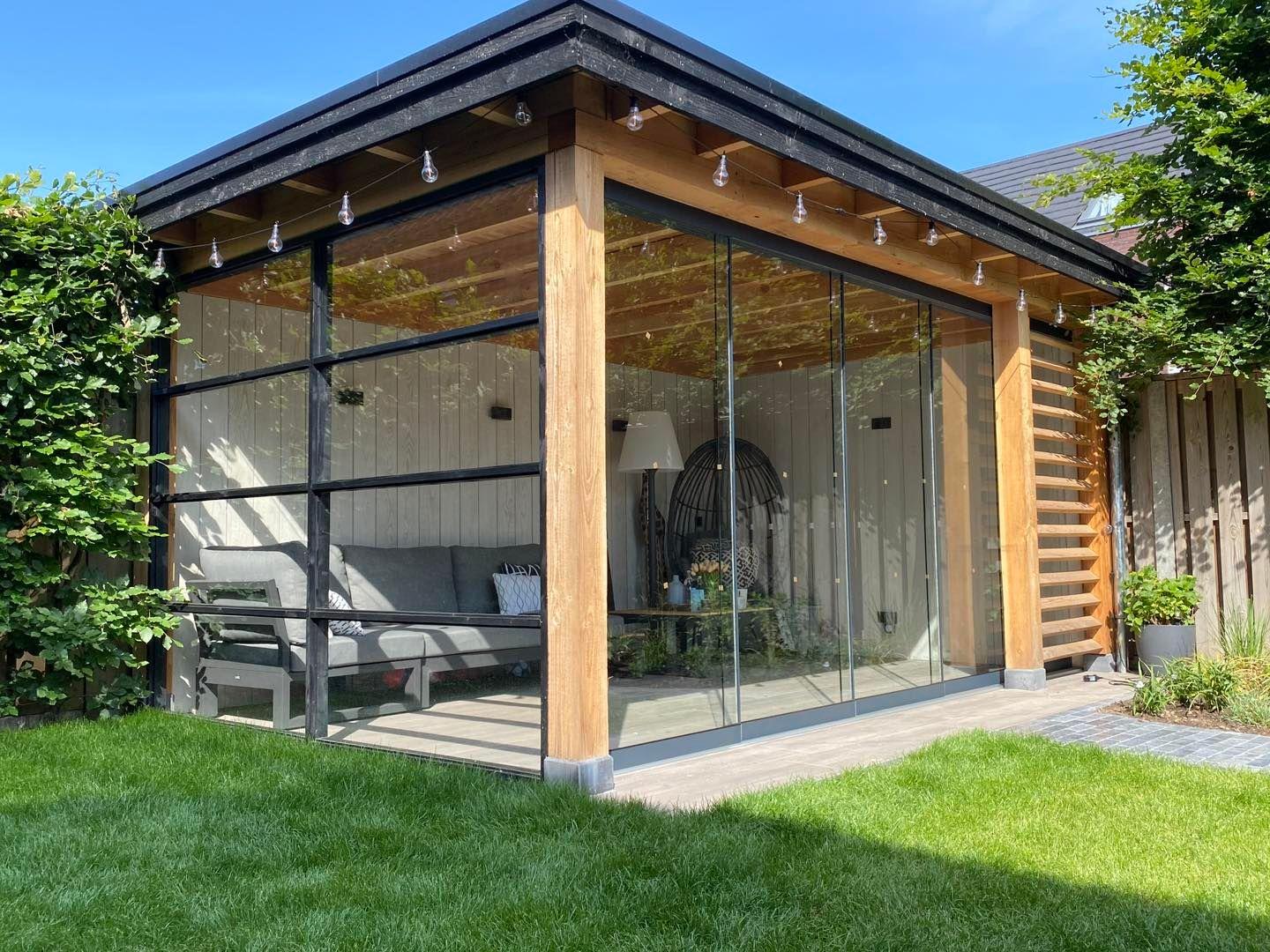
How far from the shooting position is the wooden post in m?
6.72

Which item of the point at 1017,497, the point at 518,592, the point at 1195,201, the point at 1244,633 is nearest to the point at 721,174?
the point at 518,592

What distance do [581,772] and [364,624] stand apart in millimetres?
1540

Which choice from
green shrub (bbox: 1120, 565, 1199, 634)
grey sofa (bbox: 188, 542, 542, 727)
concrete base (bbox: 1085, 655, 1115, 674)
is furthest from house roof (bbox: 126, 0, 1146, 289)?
concrete base (bbox: 1085, 655, 1115, 674)

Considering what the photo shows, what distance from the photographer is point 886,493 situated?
19.7ft

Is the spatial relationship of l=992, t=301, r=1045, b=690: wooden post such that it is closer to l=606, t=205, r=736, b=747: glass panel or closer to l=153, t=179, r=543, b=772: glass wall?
l=606, t=205, r=736, b=747: glass panel

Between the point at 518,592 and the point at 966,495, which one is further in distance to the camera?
the point at 966,495

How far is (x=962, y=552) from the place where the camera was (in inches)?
256

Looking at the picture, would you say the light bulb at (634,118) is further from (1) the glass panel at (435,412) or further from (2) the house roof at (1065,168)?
(2) the house roof at (1065,168)

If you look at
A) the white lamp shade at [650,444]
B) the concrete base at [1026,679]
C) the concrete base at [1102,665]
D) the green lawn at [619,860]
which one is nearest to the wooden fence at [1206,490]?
the concrete base at [1102,665]

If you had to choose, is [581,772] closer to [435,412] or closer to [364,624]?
[364,624]

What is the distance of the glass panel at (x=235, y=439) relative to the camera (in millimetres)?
5777

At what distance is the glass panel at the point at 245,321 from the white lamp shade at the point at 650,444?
5.62 ft

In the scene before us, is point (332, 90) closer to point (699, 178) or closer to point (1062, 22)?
point (699, 178)

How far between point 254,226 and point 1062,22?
10606mm
